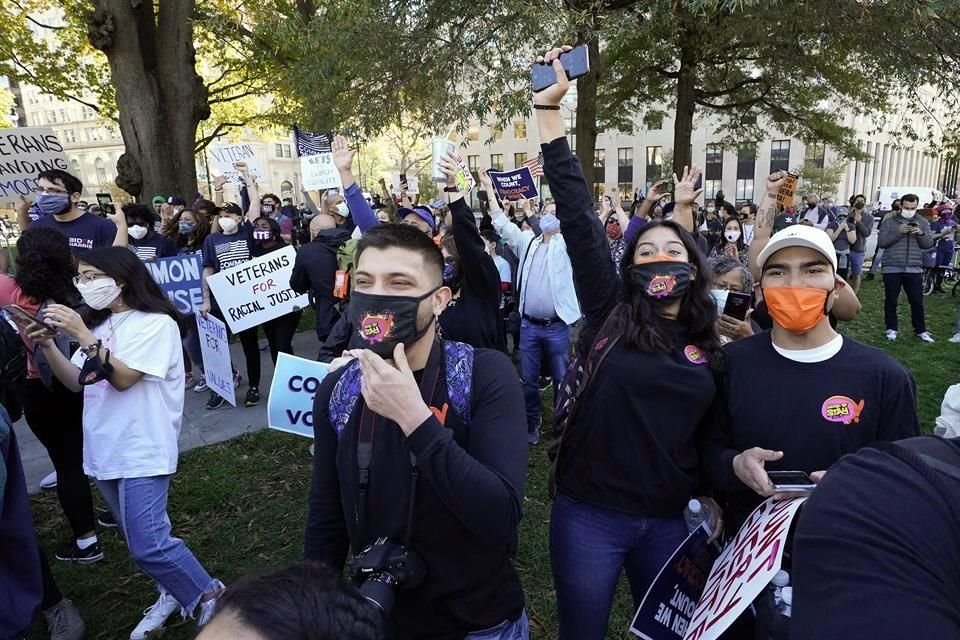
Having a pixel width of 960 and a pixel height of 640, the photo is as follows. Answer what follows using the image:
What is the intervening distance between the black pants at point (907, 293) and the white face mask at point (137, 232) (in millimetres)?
10215

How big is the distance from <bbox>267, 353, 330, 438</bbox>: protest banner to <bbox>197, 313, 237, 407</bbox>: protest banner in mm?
1977

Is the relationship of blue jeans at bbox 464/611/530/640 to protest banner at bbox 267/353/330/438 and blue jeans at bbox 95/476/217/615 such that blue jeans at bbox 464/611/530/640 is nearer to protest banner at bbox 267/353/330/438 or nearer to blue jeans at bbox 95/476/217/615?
blue jeans at bbox 95/476/217/615

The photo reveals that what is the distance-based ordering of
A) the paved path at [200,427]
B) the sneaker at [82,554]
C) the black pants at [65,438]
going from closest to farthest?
the black pants at [65,438], the sneaker at [82,554], the paved path at [200,427]

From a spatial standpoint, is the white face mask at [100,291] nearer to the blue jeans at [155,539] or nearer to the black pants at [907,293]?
the blue jeans at [155,539]

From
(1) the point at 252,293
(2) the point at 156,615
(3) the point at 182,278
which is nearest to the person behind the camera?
(2) the point at 156,615

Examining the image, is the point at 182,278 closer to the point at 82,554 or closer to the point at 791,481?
the point at 82,554

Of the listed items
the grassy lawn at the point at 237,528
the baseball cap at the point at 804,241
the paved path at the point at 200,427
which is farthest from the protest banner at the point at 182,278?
the baseball cap at the point at 804,241

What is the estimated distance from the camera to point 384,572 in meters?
1.33

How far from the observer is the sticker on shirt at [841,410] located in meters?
1.82

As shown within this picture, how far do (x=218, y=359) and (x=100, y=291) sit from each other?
3013mm

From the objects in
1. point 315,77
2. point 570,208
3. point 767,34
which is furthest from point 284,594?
point 767,34

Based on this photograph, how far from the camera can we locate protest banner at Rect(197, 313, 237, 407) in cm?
556

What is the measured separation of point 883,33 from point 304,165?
9596mm

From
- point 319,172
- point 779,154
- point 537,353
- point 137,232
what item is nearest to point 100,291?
point 537,353
